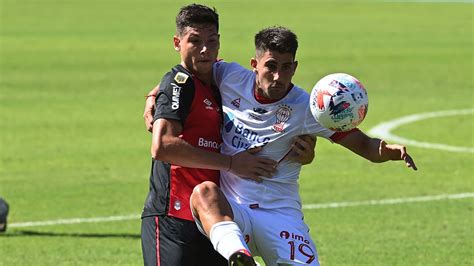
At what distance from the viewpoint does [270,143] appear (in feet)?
31.0

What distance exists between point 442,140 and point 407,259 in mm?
8514

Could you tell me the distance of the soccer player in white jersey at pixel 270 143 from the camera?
915cm

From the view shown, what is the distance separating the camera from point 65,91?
89.1ft

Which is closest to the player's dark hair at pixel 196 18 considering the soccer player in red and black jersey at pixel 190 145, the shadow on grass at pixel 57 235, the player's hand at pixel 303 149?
the soccer player in red and black jersey at pixel 190 145

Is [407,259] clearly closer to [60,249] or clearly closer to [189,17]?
[60,249]

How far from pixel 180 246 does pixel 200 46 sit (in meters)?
1.42

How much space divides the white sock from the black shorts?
544 millimetres

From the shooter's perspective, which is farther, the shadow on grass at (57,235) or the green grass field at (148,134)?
the shadow on grass at (57,235)

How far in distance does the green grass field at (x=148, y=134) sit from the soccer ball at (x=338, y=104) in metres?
3.82

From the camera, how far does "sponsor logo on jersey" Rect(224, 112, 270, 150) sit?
9453 millimetres

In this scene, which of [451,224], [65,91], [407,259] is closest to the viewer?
[407,259]

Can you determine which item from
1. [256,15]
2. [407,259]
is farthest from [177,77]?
[256,15]

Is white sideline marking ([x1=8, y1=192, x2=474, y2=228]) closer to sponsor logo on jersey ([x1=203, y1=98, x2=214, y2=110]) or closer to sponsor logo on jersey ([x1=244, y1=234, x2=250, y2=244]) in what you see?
sponsor logo on jersey ([x1=203, y1=98, x2=214, y2=110])

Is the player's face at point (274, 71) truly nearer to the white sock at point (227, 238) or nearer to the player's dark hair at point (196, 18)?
the player's dark hair at point (196, 18)
